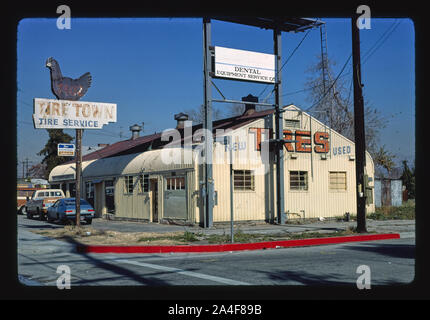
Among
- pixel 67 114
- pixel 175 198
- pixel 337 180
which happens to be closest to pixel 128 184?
pixel 175 198

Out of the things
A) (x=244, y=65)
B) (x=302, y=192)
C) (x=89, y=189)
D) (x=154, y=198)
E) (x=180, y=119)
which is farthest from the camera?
(x=180, y=119)

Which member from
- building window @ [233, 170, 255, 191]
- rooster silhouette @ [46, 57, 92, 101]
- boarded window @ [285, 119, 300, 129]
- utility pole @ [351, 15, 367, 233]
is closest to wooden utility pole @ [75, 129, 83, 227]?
rooster silhouette @ [46, 57, 92, 101]

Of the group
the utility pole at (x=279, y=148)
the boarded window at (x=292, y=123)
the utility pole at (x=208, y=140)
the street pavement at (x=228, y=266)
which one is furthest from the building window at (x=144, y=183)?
the street pavement at (x=228, y=266)

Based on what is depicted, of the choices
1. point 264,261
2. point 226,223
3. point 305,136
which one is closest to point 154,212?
point 226,223

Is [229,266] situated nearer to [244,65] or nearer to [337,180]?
[244,65]

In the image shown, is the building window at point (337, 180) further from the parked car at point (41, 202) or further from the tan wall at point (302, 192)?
the parked car at point (41, 202)

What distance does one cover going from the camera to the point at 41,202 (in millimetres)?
27484

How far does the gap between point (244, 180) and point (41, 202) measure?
12.9 meters

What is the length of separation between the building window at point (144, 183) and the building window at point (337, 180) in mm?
10059

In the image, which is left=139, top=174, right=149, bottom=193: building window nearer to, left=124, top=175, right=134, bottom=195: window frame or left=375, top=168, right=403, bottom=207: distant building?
left=124, top=175, right=134, bottom=195: window frame

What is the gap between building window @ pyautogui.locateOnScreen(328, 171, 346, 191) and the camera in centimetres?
2573
